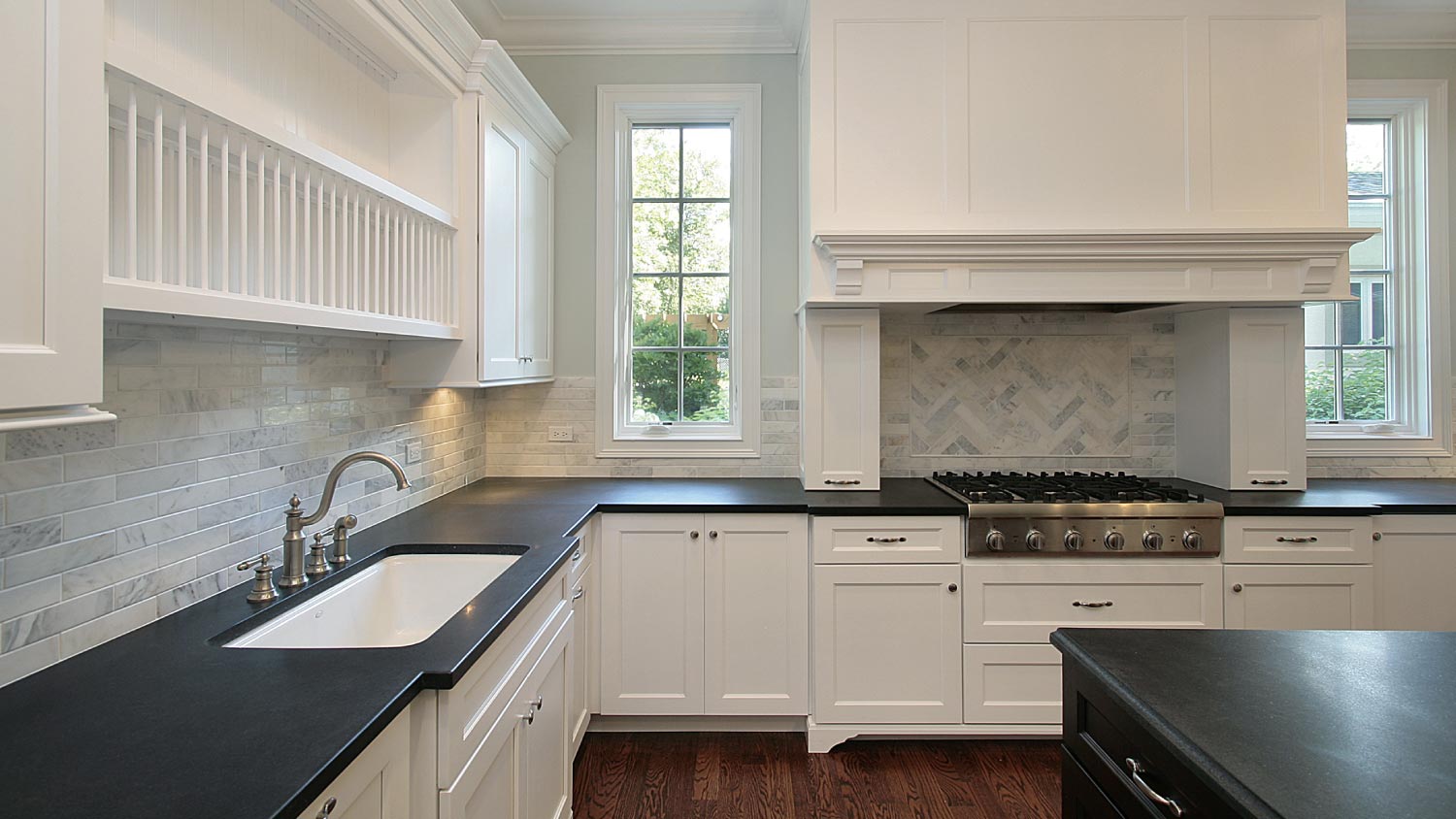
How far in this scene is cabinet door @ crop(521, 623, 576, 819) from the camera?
5.75 ft

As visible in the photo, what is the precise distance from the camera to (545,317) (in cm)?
326

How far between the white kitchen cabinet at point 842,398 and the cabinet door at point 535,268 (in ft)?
3.75

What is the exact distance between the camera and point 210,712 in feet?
3.54

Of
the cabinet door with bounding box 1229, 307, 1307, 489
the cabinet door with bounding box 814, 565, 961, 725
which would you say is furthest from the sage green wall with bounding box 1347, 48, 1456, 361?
the cabinet door with bounding box 814, 565, 961, 725

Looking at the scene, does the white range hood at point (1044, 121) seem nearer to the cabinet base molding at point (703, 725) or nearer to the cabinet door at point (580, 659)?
the cabinet door at point (580, 659)

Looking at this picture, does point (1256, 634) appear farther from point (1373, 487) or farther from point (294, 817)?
point (1373, 487)

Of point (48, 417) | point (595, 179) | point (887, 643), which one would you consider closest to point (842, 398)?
point (887, 643)

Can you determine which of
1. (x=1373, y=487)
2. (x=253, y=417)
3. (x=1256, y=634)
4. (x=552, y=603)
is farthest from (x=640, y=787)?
(x=1373, y=487)

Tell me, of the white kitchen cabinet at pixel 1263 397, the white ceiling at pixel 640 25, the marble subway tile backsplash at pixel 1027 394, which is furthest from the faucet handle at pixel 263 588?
the white kitchen cabinet at pixel 1263 397

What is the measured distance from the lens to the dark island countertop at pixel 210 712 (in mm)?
869

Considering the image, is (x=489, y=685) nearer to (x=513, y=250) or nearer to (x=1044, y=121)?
(x=513, y=250)

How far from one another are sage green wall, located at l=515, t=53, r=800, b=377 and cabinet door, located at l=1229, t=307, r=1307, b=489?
184 cm

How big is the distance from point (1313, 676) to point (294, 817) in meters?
1.50

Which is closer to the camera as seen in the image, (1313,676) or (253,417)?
(1313,676)
